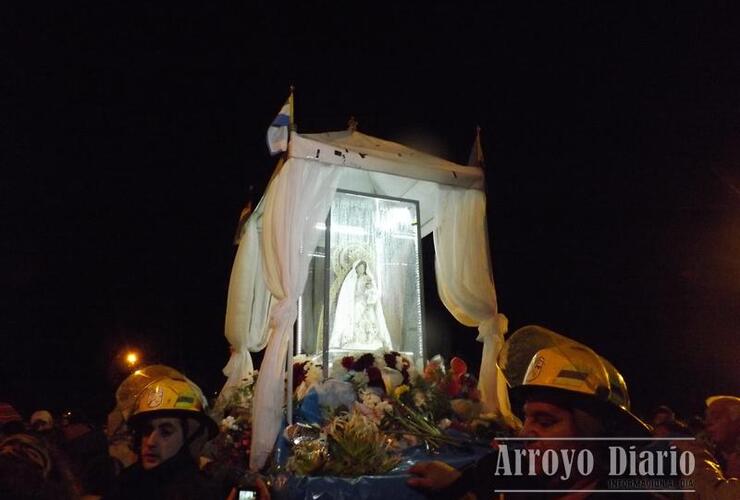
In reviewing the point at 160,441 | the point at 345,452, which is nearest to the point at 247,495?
the point at 160,441

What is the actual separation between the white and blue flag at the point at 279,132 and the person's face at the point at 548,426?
460cm

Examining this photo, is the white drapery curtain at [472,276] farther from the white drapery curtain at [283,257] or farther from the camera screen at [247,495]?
the camera screen at [247,495]

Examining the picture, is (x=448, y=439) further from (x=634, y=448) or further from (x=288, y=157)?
(x=288, y=157)

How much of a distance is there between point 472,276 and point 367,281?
173cm

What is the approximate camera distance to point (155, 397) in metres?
2.54

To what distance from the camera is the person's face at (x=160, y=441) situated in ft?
7.82

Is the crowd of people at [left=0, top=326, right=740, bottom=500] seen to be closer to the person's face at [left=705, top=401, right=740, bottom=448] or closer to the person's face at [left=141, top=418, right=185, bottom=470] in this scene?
the person's face at [left=141, top=418, right=185, bottom=470]

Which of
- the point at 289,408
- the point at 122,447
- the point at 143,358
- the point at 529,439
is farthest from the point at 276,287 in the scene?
the point at 143,358

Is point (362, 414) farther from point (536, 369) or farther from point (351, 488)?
point (536, 369)

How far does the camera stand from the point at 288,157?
5.57 metres

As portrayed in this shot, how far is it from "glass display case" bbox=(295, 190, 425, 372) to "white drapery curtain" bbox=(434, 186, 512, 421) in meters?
0.65

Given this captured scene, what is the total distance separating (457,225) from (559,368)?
517cm

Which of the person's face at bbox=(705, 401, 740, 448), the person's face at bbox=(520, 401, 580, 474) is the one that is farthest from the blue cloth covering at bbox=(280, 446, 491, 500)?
the person's face at bbox=(520, 401, 580, 474)

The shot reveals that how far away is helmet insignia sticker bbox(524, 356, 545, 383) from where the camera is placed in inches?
69.8
